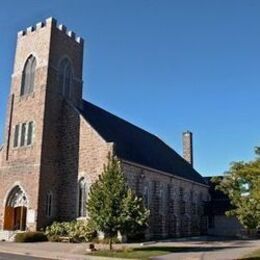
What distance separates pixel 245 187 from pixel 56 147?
17601 millimetres

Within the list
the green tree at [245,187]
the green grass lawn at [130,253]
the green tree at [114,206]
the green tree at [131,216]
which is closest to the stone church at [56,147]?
the green tree at [114,206]

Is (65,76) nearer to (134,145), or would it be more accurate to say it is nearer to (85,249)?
(134,145)

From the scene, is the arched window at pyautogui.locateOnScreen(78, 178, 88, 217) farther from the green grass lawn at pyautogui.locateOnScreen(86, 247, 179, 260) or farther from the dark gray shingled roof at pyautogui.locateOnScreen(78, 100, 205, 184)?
the green grass lawn at pyautogui.locateOnScreen(86, 247, 179, 260)

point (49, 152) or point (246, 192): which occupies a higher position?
point (49, 152)

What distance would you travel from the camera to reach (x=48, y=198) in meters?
33.5

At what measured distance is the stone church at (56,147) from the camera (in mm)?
33156

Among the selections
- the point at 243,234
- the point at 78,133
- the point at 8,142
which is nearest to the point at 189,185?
the point at 243,234

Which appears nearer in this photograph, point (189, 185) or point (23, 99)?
point (23, 99)

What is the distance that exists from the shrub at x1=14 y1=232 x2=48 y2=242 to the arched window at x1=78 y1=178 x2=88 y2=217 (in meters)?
3.42

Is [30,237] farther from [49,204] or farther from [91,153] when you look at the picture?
[91,153]

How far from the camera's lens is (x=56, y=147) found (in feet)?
115

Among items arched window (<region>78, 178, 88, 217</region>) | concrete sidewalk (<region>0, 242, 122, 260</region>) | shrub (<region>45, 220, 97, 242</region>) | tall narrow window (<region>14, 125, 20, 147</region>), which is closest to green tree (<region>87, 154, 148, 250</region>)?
concrete sidewalk (<region>0, 242, 122, 260</region>)

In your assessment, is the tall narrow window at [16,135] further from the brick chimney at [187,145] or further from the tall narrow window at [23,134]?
the brick chimney at [187,145]

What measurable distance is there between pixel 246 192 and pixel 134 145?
18.4 metres
